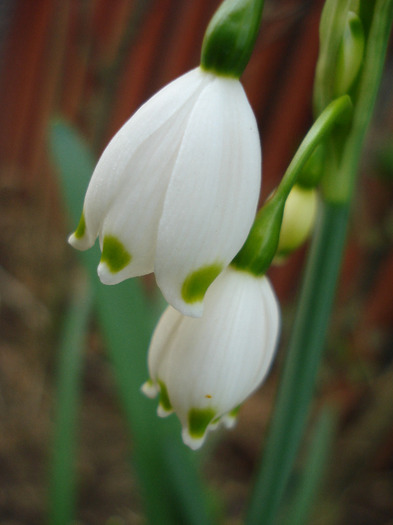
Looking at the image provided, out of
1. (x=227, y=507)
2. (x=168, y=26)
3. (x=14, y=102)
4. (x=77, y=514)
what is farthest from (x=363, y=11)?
(x=14, y=102)

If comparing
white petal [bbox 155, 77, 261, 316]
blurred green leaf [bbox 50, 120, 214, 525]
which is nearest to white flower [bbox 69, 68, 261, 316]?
white petal [bbox 155, 77, 261, 316]

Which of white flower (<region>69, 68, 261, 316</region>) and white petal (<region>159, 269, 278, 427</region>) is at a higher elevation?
white flower (<region>69, 68, 261, 316</region>)

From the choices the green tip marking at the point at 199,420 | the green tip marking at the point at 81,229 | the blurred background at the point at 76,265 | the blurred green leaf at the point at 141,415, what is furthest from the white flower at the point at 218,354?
the blurred background at the point at 76,265

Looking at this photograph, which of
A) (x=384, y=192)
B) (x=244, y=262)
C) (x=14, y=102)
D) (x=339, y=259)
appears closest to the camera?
(x=244, y=262)

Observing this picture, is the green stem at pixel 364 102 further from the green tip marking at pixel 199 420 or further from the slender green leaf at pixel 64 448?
the slender green leaf at pixel 64 448

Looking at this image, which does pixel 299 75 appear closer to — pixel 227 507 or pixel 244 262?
pixel 227 507

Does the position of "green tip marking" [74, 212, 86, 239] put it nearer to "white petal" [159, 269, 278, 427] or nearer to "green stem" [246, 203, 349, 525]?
"white petal" [159, 269, 278, 427]
